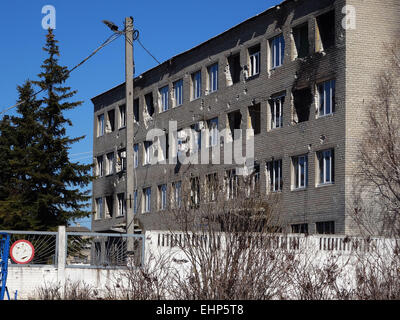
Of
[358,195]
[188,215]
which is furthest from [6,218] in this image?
[188,215]

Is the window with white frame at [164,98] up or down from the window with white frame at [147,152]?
up

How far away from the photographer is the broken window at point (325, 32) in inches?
1305

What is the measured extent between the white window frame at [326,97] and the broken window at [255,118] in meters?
4.80

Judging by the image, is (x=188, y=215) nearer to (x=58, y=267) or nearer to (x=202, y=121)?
(x=58, y=267)

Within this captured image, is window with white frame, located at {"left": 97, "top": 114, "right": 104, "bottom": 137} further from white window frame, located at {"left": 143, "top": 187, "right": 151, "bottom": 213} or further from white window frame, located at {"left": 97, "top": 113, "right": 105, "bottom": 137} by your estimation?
white window frame, located at {"left": 143, "top": 187, "right": 151, "bottom": 213}

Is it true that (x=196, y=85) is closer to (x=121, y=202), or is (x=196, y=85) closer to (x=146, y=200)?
(x=146, y=200)

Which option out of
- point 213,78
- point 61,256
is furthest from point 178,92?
point 61,256

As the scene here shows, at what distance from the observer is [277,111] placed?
3603 cm

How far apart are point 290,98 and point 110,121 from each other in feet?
69.8

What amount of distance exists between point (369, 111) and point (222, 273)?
2012 centimetres

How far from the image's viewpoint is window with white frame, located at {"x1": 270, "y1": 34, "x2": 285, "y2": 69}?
35688mm

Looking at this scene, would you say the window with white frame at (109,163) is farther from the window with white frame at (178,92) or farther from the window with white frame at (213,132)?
the window with white frame at (213,132)

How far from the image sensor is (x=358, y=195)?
103 ft

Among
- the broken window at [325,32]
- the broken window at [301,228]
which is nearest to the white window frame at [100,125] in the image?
the broken window at [301,228]
